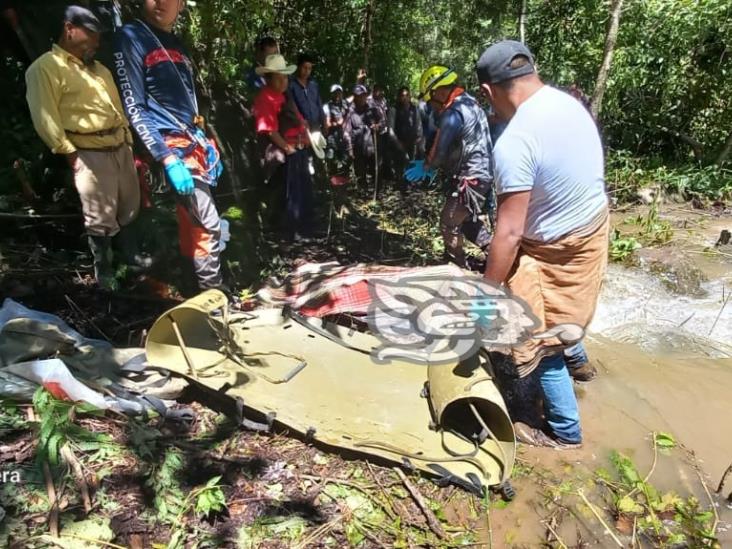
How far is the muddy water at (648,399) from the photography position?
7.63ft

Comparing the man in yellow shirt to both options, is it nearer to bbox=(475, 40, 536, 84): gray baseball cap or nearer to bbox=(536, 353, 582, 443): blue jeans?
bbox=(475, 40, 536, 84): gray baseball cap

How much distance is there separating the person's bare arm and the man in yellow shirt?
2.49 m

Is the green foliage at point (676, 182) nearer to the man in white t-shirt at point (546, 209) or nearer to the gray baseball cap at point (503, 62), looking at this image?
the man in white t-shirt at point (546, 209)

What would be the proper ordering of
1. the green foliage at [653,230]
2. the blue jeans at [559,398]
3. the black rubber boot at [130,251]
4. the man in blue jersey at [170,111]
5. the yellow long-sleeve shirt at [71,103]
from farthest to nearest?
the green foliage at [653,230] < the black rubber boot at [130,251] < the man in blue jersey at [170,111] < the yellow long-sleeve shirt at [71,103] < the blue jeans at [559,398]

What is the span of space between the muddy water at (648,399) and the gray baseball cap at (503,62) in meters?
1.84

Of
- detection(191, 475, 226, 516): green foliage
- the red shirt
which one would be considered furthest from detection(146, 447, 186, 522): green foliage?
the red shirt

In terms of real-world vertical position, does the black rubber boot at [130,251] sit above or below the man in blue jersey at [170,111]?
below

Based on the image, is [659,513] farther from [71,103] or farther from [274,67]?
[274,67]

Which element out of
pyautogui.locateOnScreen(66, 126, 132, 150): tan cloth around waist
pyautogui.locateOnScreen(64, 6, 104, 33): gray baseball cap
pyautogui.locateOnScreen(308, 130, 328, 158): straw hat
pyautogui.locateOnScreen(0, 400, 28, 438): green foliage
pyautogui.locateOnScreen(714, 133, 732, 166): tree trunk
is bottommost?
pyautogui.locateOnScreen(0, 400, 28, 438): green foliage

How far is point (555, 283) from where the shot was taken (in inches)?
96.8

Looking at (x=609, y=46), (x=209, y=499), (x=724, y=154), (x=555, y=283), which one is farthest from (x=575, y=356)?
(x=724, y=154)

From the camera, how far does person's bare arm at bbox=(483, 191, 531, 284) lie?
7.09 ft

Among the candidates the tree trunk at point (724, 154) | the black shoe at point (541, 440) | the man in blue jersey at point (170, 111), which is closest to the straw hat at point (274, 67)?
the man in blue jersey at point (170, 111)

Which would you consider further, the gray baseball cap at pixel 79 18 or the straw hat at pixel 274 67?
the straw hat at pixel 274 67
